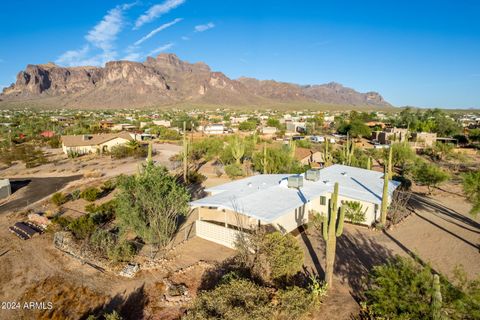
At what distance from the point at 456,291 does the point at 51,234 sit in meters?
16.8

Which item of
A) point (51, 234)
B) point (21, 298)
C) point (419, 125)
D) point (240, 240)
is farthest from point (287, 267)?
point (419, 125)

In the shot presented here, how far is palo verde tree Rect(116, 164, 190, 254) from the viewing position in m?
13.1

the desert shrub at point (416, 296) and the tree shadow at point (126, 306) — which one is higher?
the desert shrub at point (416, 296)

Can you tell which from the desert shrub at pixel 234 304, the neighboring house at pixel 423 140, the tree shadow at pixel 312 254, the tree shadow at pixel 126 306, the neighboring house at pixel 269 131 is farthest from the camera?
the neighboring house at pixel 269 131

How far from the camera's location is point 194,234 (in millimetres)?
14695

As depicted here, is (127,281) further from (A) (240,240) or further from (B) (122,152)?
(B) (122,152)

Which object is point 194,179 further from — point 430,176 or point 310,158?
point 430,176

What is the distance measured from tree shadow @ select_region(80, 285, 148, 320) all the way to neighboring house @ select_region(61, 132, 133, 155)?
36088mm

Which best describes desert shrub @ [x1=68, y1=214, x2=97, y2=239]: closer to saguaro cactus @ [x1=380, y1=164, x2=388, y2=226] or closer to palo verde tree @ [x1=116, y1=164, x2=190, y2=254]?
palo verde tree @ [x1=116, y1=164, x2=190, y2=254]

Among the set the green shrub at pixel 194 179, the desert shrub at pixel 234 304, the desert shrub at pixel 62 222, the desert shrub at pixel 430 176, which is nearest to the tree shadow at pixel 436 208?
the desert shrub at pixel 430 176

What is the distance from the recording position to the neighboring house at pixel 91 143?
4183 cm

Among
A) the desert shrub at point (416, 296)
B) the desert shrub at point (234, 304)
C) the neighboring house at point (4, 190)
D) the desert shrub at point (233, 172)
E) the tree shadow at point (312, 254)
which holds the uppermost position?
the desert shrub at point (416, 296)

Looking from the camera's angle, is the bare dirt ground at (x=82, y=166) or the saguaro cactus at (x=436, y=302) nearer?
the saguaro cactus at (x=436, y=302)

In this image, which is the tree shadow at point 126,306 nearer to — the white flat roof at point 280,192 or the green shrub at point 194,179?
the white flat roof at point 280,192
